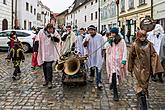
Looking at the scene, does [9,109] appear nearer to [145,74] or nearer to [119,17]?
[145,74]

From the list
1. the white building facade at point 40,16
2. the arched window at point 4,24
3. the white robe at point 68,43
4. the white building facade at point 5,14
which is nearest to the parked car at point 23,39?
the white building facade at point 5,14

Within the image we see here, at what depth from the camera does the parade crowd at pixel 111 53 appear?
5965mm

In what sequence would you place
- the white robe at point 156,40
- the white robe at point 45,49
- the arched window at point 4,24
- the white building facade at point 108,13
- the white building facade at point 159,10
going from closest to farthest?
the white robe at point 45,49 < the white robe at point 156,40 < the white building facade at point 159,10 < the arched window at point 4,24 < the white building facade at point 108,13

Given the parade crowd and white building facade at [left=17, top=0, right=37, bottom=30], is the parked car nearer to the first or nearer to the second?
the parade crowd

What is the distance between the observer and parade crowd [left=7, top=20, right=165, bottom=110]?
5.96 m

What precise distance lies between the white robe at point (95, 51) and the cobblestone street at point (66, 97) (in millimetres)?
668

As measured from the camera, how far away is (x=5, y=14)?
28.5 metres

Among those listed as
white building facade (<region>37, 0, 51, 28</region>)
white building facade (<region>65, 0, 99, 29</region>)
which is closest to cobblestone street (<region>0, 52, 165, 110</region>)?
white building facade (<region>37, 0, 51, 28</region>)

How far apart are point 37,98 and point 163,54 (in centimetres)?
458

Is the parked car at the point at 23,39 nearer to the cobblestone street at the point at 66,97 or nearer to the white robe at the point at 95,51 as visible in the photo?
the cobblestone street at the point at 66,97

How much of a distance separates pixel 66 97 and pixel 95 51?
5.43 feet

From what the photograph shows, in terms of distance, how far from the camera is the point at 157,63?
5914 mm

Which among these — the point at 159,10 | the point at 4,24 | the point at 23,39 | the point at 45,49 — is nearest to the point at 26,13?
the point at 4,24

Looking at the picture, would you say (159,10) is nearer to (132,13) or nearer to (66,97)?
(132,13)
